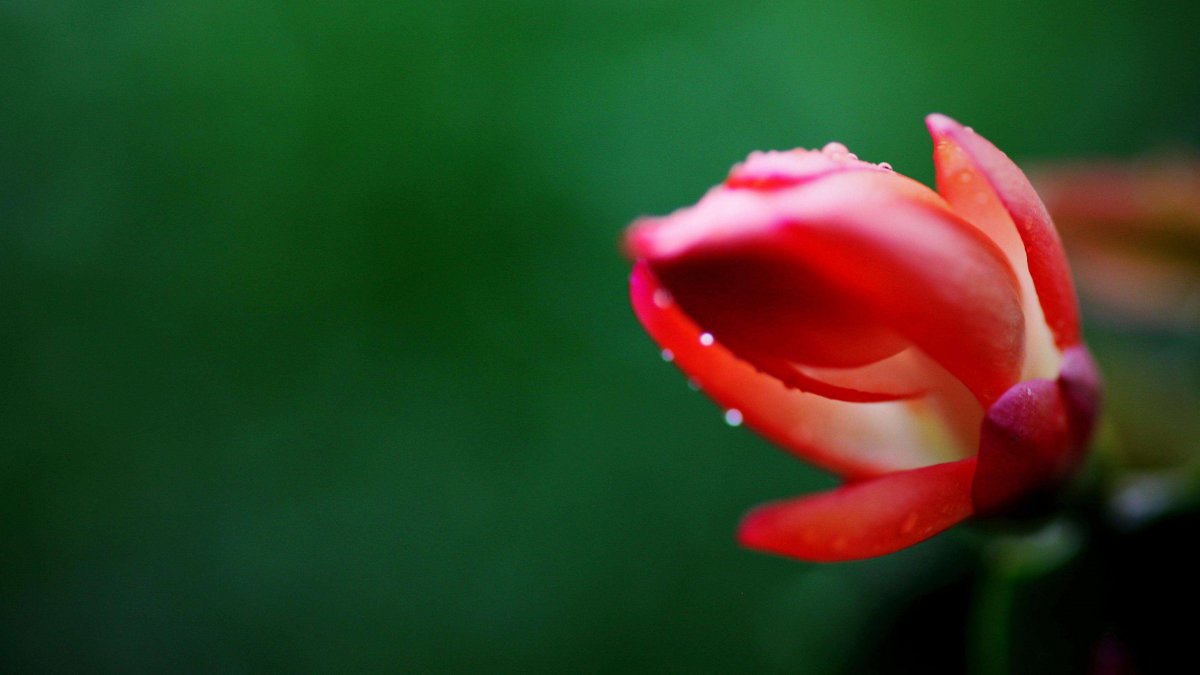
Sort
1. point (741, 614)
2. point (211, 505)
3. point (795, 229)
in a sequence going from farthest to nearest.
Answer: point (211, 505)
point (741, 614)
point (795, 229)

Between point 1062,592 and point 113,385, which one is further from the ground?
point 1062,592

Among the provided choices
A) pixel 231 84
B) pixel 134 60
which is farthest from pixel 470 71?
pixel 134 60

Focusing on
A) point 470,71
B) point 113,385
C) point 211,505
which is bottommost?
point 211,505

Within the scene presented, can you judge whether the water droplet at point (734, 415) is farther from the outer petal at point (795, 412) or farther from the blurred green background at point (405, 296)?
A: the blurred green background at point (405, 296)

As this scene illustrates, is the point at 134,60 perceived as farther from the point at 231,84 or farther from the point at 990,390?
the point at 990,390

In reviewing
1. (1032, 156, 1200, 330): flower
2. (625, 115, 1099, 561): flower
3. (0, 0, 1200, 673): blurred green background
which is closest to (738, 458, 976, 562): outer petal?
(625, 115, 1099, 561): flower

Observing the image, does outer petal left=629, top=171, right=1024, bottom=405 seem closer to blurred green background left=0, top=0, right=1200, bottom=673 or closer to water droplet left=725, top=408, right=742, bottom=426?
water droplet left=725, top=408, right=742, bottom=426

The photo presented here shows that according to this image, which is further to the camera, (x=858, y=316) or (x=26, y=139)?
(x=26, y=139)

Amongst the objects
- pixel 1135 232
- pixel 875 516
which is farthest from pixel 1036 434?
pixel 1135 232
